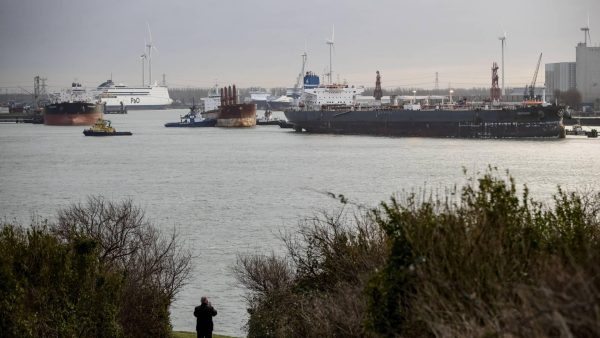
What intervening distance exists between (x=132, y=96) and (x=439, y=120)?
97.0 metres

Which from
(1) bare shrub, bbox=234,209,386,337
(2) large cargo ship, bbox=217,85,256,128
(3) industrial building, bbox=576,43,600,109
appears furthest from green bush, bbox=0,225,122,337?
(3) industrial building, bbox=576,43,600,109

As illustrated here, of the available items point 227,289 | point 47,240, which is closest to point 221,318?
point 227,289

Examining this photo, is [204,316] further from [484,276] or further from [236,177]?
[236,177]

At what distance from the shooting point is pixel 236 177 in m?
34.4

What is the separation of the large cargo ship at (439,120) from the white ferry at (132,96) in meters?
71.0

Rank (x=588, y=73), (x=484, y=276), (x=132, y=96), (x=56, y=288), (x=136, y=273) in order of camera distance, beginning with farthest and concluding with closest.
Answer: (x=132, y=96), (x=588, y=73), (x=136, y=273), (x=56, y=288), (x=484, y=276)

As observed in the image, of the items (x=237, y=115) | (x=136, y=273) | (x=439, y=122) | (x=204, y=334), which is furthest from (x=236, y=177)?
(x=237, y=115)

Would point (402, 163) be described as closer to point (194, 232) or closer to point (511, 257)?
point (194, 232)

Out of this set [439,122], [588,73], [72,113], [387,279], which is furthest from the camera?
[588,73]

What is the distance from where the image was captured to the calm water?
1941 cm

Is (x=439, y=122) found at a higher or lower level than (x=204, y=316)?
higher

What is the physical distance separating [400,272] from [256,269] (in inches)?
244

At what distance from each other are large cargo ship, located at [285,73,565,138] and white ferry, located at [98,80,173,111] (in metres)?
71.0

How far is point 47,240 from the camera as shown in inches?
432
